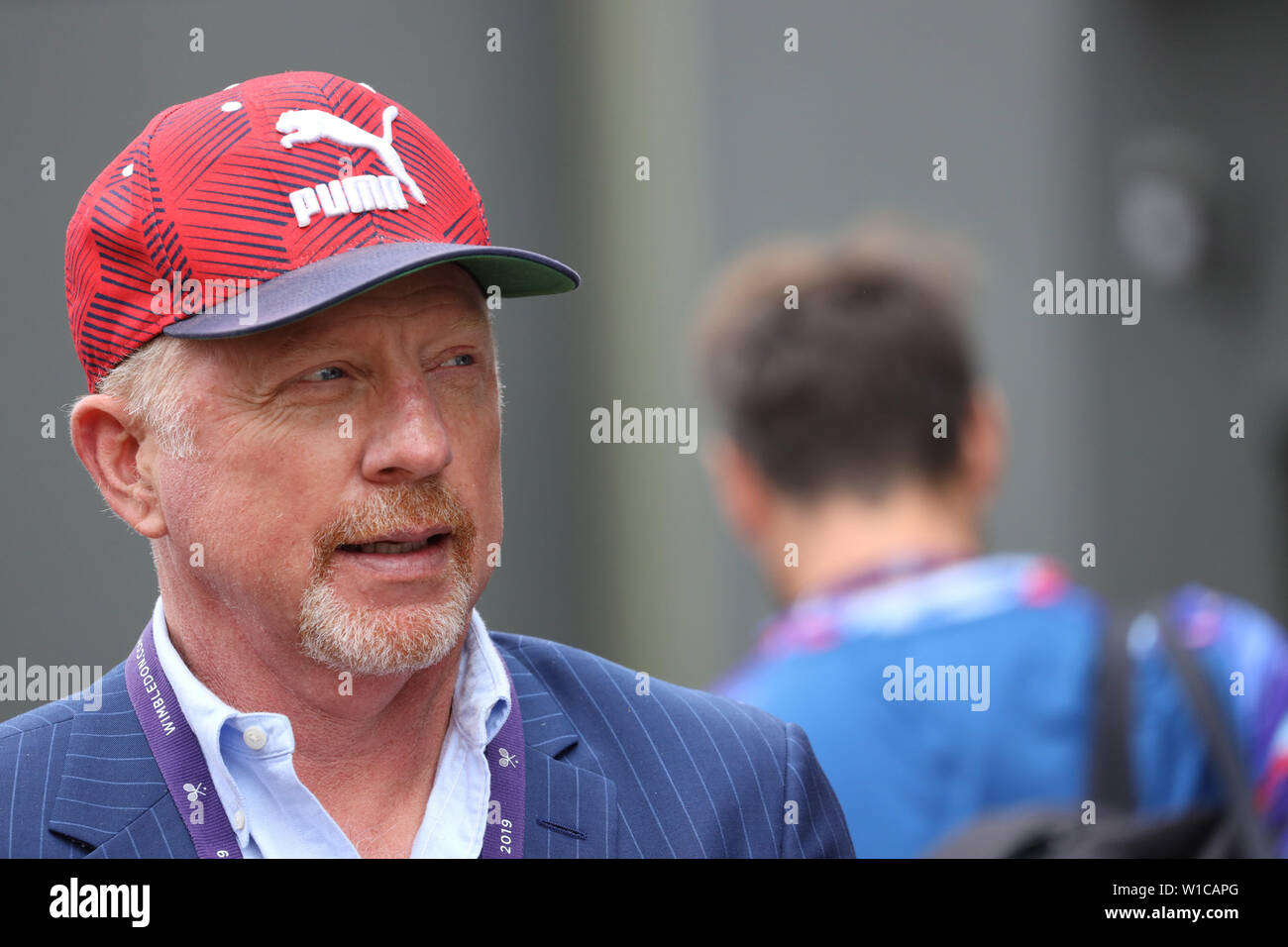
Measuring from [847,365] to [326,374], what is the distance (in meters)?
1.40

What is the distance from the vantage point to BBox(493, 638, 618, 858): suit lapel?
76.4 inches

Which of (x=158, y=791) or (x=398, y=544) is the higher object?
(x=398, y=544)

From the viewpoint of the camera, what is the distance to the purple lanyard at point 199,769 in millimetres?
1842

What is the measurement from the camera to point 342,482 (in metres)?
1.85

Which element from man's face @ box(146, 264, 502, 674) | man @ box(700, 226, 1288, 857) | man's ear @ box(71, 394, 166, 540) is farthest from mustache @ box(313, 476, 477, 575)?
man @ box(700, 226, 1288, 857)

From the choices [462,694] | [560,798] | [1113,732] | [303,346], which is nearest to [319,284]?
[303,346]

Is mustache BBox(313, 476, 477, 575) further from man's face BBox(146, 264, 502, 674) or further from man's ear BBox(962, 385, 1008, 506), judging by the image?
man's ear BBox(962, 385, 1008, 506)

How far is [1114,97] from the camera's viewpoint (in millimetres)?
5988

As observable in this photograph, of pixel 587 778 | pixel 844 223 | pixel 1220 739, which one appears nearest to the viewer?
pixel 587 778

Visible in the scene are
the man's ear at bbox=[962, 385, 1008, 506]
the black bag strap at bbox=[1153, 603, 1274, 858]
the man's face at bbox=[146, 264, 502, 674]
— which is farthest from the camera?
the man's ear at bbox=[962, 385, 1008, 506]

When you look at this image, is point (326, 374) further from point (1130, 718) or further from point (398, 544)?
point (1130, 718)

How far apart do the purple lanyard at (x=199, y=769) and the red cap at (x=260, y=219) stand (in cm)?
41

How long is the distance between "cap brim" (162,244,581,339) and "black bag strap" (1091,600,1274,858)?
1296mm

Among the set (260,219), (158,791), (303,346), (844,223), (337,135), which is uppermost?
(844,223)
